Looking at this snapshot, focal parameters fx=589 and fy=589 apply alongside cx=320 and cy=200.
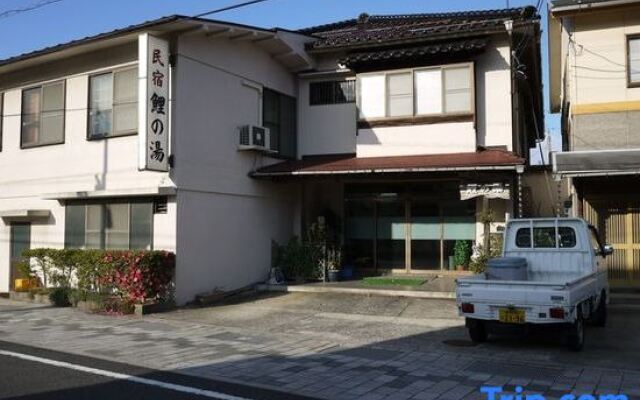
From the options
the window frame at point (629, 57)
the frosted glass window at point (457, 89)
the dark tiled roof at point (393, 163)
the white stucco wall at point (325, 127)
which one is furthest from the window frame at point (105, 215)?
the window frame at point (629, 57)

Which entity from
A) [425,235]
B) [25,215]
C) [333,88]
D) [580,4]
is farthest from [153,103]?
[580,4]

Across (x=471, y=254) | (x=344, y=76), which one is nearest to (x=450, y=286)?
(x=471, y=254)

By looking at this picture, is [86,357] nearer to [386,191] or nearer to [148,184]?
[148,184]

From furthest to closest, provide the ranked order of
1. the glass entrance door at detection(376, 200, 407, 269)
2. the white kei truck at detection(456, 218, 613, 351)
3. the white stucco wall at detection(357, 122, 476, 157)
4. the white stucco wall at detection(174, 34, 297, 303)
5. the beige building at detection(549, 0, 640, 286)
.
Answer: the glass entrance door at detection(376, 200, 407, 269) < the white stucco wall at detection(357, 122, 476, 157) < the white stucco wall at detection(174, 34, 297, 303) < the beige building at detection(549, 0, 640, 286) < the white kei truck at detection(456, 218, 613, 351)

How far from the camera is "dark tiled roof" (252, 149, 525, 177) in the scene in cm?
1412

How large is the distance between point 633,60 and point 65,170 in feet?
47.7

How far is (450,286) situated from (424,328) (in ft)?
12.2

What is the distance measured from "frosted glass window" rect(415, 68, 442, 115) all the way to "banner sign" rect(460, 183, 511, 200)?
8.41 ft

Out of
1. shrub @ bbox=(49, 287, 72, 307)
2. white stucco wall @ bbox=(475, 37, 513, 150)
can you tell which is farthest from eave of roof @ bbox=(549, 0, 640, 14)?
shrub @ bbox=(49, 287, 72, 307)

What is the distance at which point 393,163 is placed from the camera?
15.3 metres

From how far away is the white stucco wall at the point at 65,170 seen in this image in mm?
14367

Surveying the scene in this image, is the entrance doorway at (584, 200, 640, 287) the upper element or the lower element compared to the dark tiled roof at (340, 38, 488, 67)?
lower

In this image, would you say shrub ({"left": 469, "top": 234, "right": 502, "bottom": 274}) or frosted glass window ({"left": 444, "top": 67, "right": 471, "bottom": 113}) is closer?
shrub ({"left": 469, "top": 234, "right": 502, "bottom": 274})

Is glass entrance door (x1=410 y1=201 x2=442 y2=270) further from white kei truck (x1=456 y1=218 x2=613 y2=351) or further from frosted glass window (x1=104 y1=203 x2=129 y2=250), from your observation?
frosted glass window (x1=104 y1=203 x2=129 y2=250)
